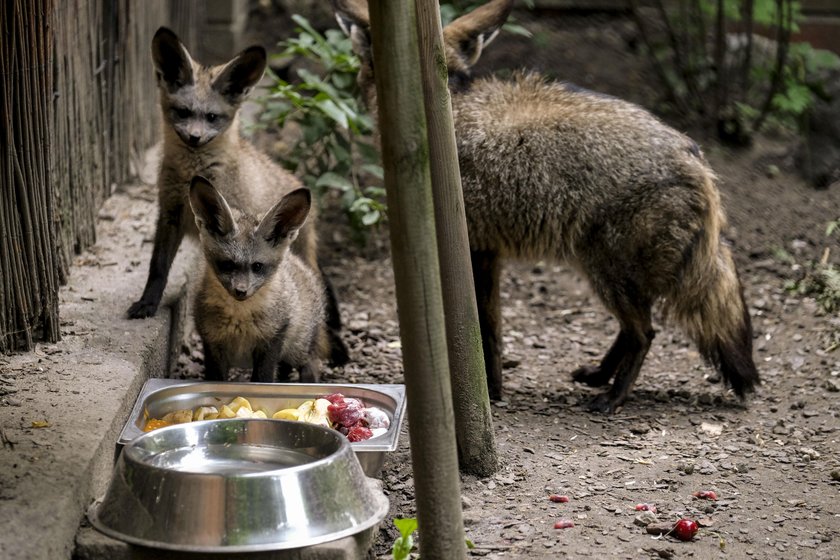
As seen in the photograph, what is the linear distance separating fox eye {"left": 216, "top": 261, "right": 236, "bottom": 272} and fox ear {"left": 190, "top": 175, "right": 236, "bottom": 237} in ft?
0.44

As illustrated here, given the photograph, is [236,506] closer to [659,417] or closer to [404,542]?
[404,542]

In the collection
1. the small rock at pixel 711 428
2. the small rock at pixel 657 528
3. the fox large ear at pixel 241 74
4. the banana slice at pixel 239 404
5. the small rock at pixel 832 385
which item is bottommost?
the small rock at pixel 657 528

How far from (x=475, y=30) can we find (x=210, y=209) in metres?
2.11

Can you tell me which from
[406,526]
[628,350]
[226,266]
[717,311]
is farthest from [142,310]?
[717,311]

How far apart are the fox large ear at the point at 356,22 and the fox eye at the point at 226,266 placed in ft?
6.34

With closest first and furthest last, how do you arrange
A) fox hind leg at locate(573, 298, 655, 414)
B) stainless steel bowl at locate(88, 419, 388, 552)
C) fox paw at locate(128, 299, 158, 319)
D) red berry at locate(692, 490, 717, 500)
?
stainless steel bowl at locate(88, 419, 388, 552), red berry at locate(692, 490, 717, 500), fox paw at locate(128, 299, 158, 319), fox hind leg at locate(573, 298, 655, 414)

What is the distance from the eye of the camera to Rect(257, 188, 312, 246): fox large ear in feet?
16.4

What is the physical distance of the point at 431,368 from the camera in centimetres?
349

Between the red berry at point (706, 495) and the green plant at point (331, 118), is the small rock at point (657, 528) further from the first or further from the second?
the green plant at point (331, 118)

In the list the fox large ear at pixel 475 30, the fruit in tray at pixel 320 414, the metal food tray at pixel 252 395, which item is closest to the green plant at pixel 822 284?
the fox large ear at pixel 475 30

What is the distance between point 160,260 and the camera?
5.49 metres

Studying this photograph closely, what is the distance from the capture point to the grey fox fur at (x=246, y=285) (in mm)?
4945

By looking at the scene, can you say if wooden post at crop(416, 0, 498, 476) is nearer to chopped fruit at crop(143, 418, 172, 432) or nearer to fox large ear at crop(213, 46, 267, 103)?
chopped fruit at crop(143, 418, 172, 432)

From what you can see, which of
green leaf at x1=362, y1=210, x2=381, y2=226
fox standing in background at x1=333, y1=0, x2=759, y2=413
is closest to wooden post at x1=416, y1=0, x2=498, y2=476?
fox standing in background at x1=333, y1=0, x2=759, y2=413
